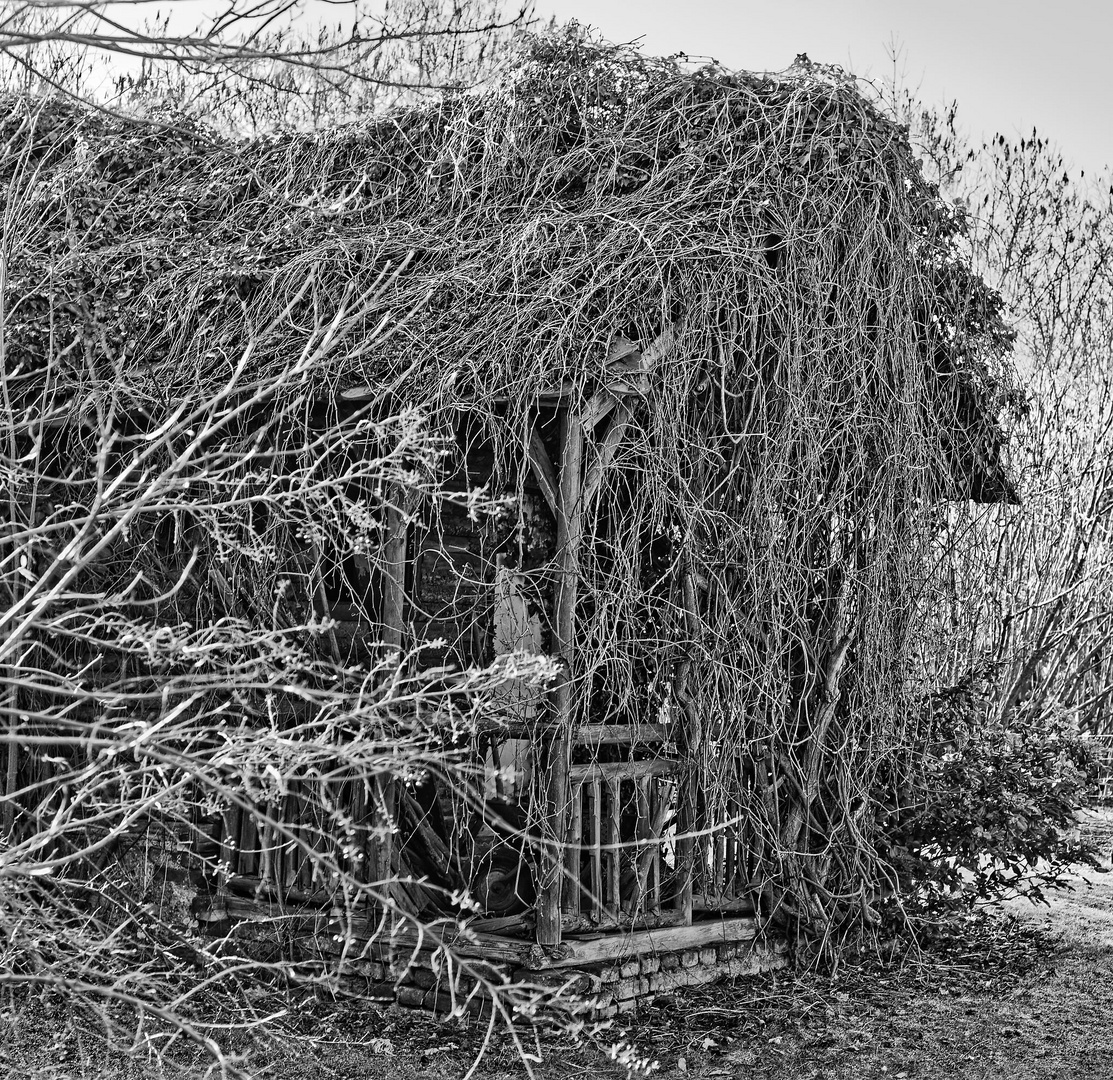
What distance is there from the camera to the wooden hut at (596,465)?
6.43 metres

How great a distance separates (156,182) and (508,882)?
20.7 feet

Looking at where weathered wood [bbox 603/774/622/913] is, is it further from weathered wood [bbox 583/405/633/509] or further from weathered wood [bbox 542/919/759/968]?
weathered wood [bbox 583/405/633/509]

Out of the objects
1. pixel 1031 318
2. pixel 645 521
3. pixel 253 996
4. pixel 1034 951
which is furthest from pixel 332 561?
pixel 1031 318

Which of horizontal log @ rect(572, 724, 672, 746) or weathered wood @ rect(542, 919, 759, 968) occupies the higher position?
horizontal log @ rect(572, 724, 672, 746)

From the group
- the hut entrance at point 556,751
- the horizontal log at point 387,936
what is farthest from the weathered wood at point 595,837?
the horizontal log at point 387,936

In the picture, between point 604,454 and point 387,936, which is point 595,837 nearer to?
point 387,936

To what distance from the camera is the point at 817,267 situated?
741 cm

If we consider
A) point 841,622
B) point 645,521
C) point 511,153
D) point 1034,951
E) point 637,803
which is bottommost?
point 1034,951

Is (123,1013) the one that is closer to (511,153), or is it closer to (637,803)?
(637,803)

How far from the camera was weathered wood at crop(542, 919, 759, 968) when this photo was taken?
20.7 ft

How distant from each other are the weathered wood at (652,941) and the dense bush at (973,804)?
142 cm

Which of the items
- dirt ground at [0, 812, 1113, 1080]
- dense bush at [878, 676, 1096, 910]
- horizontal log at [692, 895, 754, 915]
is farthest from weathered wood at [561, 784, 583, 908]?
dense bush at [878, 676, 1096, 910]

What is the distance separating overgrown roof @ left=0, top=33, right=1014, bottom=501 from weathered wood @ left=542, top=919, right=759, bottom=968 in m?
2.89

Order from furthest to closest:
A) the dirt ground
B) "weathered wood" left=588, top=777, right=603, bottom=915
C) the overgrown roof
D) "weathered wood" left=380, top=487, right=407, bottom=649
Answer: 1. "weathered wood" left=380, top=487, right=407, bottom=649
2. the overgrown roof
3. "weathered wood" left=588, top=777, right=603, bottom=915
4. the dirt ground
